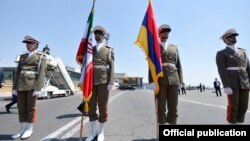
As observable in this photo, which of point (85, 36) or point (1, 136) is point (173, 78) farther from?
point (1, 136)

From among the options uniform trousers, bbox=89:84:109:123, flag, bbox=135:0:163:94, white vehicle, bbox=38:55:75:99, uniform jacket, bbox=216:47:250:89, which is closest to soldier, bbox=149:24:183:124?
flag, bbox=135:0:163:94

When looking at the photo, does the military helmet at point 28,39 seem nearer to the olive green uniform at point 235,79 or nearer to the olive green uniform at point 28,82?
the olive green uniform at point 28,82

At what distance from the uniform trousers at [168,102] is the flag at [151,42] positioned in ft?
0.81

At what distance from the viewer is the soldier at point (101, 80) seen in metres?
5.90

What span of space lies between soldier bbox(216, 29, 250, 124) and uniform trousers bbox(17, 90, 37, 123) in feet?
12.8

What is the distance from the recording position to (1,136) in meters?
6.38

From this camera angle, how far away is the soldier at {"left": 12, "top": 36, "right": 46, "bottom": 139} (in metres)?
6.22

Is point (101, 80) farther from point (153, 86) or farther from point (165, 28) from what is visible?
point (165, 28)

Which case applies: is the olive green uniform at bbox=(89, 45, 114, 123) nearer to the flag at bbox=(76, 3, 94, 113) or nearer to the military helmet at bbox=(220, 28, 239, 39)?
the flag at bbox=(76, 3, 94, 113)

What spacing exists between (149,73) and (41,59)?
2464mm

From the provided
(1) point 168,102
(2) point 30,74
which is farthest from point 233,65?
(2) point 30,74

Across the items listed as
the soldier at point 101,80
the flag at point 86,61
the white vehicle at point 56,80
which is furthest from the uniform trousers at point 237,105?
the white vehicle at point 56,80

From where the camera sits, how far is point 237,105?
554 cm

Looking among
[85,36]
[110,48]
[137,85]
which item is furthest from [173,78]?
[137,85]
